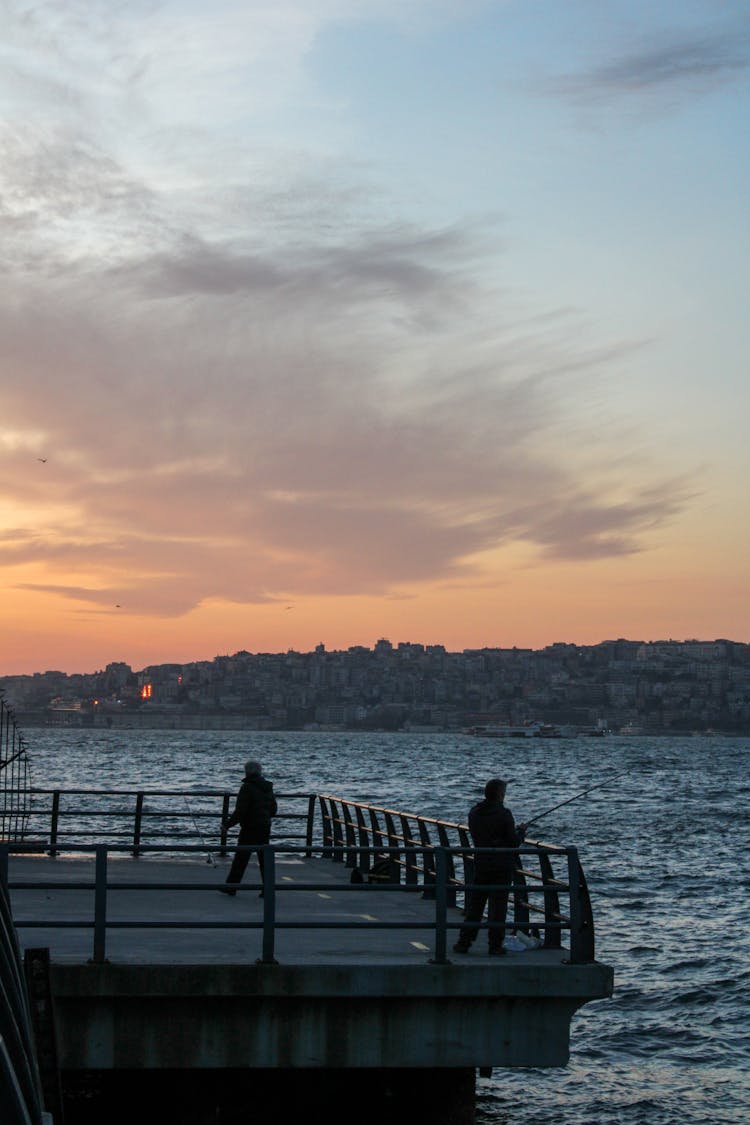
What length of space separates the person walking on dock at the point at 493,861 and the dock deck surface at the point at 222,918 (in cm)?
18

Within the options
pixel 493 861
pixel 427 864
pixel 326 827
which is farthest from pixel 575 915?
pixel 326 827

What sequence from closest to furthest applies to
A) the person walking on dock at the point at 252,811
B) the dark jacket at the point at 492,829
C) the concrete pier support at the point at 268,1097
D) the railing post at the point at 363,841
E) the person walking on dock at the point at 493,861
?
1. the concrete pier support at the point at 268,1097
2. the person walking on dock at the point at 493,861
3. the dark jacket at the point at 492,829
4. the person walking on dock at the point at 252,811
5. the railing post at the point at 363,841

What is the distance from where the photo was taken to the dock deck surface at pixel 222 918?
13.0m

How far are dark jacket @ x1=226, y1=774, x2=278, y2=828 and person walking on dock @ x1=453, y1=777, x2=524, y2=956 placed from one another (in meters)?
5.12

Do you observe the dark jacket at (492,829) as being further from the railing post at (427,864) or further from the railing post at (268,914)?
the railing post at (268,914)

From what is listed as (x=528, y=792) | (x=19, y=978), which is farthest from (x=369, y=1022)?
(x=528, y=792)

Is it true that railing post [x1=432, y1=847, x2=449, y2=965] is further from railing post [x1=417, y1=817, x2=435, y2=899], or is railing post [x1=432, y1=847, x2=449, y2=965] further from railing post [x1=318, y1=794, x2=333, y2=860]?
railing post [x1=318, y1=794, x2=333, y2=860]

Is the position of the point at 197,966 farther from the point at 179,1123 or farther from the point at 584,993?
the point at 584,993

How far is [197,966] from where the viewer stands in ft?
40.1

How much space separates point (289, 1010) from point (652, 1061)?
519 inches

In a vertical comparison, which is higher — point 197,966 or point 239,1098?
point 197,966

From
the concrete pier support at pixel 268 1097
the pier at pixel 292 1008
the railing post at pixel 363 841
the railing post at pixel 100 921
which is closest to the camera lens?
the pier at pixel 292 1008

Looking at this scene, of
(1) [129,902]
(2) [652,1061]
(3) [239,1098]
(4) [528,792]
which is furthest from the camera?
(4) [528,792]

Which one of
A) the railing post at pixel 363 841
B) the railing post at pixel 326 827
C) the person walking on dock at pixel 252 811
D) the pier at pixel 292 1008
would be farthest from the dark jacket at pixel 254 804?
the railing post at pixel 326 827
